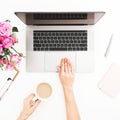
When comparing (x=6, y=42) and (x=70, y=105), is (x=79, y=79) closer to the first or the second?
(x=70, y=105)

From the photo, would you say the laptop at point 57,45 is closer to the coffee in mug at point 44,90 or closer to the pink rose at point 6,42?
the coffee in mug at point 44,90

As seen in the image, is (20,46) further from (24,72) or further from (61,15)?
(61,15)

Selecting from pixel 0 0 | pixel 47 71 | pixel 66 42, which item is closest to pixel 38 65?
pixel 47 71

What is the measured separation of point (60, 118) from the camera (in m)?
1.24

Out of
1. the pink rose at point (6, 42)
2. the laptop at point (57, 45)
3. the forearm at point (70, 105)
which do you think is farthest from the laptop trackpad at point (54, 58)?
the pink rose at point (6, 42)

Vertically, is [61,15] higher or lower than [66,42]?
higher

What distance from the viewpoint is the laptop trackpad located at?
1225mm

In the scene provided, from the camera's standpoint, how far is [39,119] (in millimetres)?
1240

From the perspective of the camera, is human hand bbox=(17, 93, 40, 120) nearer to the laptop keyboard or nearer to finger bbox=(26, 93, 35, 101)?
finger bbox=(26, 93, 35, 101)

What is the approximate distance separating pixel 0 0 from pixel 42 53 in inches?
11.8

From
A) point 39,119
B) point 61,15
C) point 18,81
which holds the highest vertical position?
point 61,15

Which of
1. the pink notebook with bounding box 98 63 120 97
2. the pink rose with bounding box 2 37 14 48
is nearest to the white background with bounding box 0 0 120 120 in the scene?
the pink notebook with bounding box 98 63 120 97

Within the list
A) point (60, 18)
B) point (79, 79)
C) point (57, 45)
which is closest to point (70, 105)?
point (79, 79)

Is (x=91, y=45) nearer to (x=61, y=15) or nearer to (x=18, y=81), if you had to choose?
(x=61, y=15)
